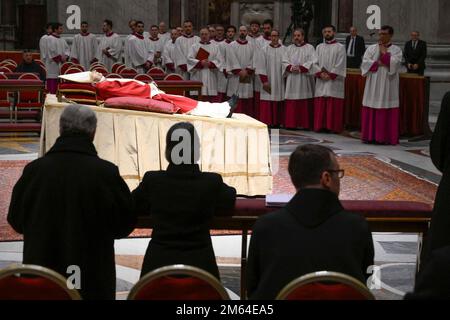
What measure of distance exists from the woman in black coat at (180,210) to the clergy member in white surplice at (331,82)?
35.2 feet

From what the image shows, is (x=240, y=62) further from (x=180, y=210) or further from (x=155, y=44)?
(x=180, y=210)

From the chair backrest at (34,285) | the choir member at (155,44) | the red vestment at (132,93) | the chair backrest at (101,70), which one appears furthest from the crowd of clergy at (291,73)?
the chair backrest at (34,285)

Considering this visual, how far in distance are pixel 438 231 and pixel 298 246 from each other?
5.72 ft

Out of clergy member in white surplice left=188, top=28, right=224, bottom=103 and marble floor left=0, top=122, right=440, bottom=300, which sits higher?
clergy member in white surplice left=188, top=28, right=224, bottom=103

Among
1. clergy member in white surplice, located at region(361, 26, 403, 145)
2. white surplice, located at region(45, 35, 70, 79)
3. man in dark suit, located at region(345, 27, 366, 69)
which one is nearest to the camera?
clergy member in white surplice, located at region(361, 26, 403, 145)

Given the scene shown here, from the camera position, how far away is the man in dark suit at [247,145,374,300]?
12.0 feet

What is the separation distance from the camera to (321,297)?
11.0ft

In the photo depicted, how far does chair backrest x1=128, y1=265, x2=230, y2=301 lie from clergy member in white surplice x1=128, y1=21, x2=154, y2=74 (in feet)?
52.2

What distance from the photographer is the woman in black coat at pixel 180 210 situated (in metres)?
→ 4.56

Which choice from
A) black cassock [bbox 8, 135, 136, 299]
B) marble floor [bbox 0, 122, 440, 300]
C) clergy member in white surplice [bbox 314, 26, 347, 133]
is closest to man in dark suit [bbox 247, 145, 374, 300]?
black cassock [bbox 8, 135, 136, 299]

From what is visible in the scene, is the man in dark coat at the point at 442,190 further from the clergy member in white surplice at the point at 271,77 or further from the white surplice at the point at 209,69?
the white surplice at the point at 209,69

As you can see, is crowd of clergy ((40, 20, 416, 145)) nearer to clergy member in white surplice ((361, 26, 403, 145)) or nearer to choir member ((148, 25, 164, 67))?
clergy member in white surplice ((361, 26, 403, 145))

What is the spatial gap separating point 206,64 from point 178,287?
13224 millimetres
